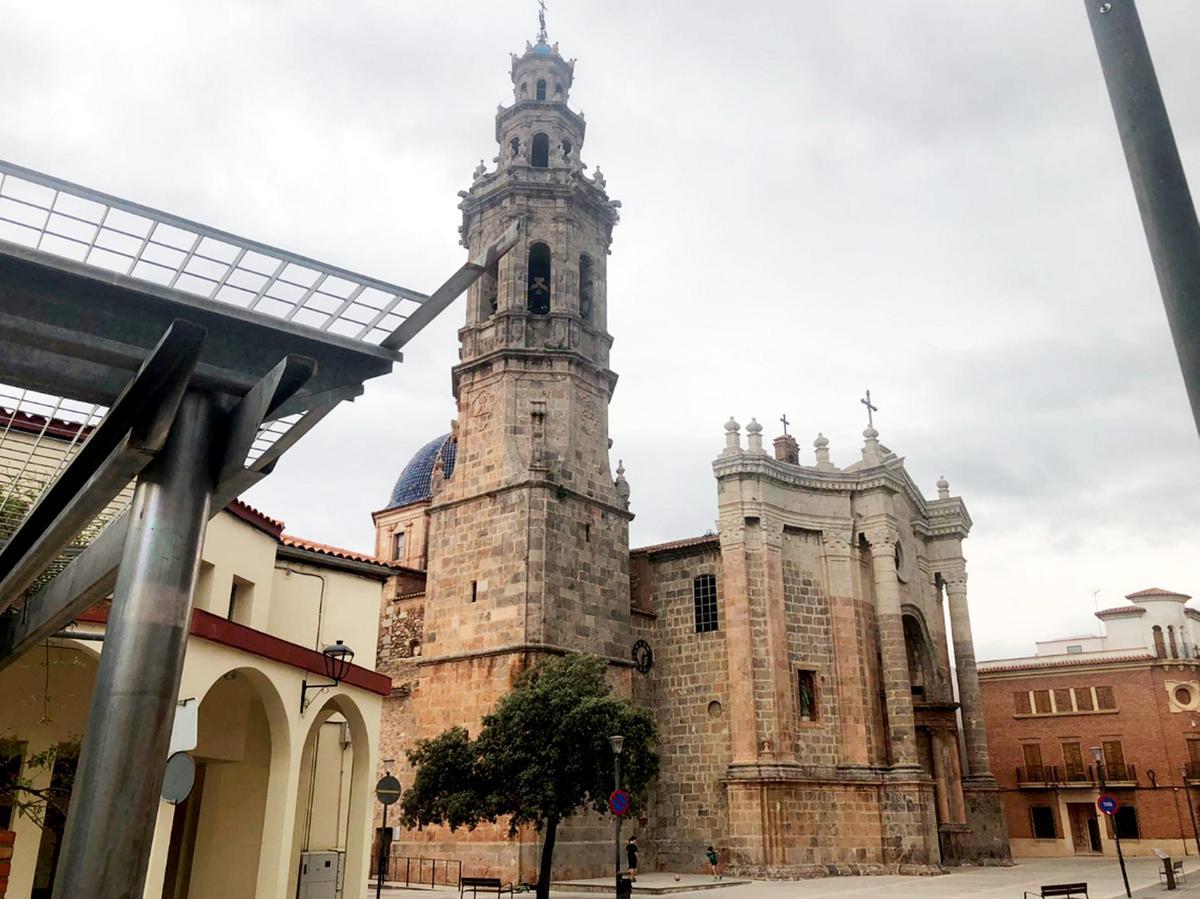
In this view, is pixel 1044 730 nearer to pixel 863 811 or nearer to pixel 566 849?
pixel 863 811

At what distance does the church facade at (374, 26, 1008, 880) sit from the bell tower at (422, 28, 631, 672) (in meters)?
0.07

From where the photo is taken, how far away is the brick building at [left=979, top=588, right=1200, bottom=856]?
40.5m

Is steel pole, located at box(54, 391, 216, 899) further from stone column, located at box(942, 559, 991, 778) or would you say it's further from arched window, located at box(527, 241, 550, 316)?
stone column, located at box(942, 559, 991, 778)

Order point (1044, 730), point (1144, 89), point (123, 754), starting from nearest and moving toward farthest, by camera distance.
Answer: point (1144, 89) → point (123, 754) → point (1044, 730)

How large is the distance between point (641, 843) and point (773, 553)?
9.34m

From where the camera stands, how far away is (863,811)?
2822 centimetres

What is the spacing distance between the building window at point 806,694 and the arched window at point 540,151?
1838 centimetres

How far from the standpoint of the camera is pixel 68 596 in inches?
317

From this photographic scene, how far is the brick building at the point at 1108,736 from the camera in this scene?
40.5 m

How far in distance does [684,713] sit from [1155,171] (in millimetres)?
28164

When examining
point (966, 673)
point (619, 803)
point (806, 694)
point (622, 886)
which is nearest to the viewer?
Answer: point (619, 803)

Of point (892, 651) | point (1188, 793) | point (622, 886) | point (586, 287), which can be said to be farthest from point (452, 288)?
point (1188, 793)

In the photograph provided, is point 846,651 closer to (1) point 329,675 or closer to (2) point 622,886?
(2) point 622,886

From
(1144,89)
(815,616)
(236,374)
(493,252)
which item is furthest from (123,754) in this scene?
(815,616)
